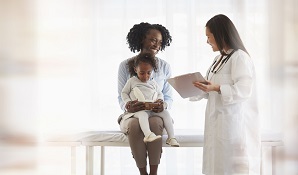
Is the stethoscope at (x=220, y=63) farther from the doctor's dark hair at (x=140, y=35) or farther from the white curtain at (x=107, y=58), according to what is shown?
the doctor's dark hair at (x=140, y=35)

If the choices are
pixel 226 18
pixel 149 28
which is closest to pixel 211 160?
pixel 226 18

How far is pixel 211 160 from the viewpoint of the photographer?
93 centimetres

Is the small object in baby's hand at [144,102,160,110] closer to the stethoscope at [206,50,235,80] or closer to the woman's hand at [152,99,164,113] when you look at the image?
the woman's hand at [152,99,164,113]

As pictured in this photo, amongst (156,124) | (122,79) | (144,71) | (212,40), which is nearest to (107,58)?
(122,79)

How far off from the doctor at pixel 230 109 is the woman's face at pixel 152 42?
248 millimetres

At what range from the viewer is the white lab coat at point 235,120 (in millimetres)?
877

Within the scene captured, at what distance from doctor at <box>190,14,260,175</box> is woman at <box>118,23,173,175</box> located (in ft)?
0.56

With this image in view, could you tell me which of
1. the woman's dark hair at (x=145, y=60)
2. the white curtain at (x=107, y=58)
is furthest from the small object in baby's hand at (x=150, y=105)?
the white curtain at (x=107, y=58)

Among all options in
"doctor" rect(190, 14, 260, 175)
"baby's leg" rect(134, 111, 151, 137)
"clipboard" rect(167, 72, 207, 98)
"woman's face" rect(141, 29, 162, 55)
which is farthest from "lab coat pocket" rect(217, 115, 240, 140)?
"woman's face" rect(141, 29, 162, 55)

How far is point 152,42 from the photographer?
1146 mm

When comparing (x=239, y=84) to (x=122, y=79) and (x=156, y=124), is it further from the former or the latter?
(x=122, y=79)

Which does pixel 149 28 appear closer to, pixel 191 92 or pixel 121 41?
pixel 121 41

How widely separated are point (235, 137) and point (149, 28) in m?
0.47

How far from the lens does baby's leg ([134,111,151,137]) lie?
3.34 feet
